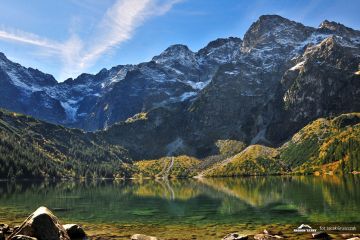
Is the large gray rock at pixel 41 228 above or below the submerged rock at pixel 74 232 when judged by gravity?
above

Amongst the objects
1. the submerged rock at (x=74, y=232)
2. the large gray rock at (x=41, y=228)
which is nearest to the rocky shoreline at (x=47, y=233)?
the large gray rock at (x=41, y=228)

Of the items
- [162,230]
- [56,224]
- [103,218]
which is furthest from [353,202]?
[56,224]

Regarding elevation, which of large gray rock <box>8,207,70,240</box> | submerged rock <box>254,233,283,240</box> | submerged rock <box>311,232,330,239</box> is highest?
large gray rock <box>8,207,70,240</box>

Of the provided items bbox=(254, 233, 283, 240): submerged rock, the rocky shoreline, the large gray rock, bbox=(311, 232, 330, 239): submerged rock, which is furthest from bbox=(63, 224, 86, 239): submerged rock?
bbox=(311, 232, 330, 239): submerged rock

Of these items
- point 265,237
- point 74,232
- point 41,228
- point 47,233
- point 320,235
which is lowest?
point 265,237

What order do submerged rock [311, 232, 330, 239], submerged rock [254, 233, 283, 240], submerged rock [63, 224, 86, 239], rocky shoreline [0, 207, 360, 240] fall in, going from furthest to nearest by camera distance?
submerged rock [63, 224, 86, 239] < submerged rock [254, 233, 283, 240] < submerged rock [311, 232, 330, 239] < rocky shoreline [0, 207, 360, 240]

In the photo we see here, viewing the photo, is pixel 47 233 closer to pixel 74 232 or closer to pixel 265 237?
pixel 74 232

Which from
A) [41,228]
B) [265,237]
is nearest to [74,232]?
[41,228]

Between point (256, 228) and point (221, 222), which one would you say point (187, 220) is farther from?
point (256, 228)

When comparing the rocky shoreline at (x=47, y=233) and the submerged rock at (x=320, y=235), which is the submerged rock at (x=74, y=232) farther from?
the submerged rock at (x=320, y=235)

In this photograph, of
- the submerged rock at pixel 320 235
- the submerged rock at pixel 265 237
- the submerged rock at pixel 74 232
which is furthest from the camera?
the submerged rock at pixel 74 232

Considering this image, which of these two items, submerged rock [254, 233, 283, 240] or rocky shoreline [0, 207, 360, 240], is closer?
rocky shoreline [0, 207, 360, 240]

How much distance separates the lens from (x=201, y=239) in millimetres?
56219

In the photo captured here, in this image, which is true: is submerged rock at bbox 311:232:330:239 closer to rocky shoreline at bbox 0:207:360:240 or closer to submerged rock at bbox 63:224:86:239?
rocky shoreline at bbox 0:207:360:240
